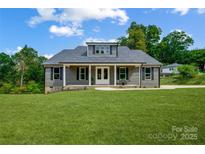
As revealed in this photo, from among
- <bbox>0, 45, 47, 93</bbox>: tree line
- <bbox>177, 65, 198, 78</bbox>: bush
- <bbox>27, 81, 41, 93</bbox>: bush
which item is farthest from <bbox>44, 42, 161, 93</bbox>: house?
<bbox>177, 65, 198, 78</bbox>: bush

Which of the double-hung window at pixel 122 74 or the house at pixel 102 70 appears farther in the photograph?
the double-hung window at pixel 122 74

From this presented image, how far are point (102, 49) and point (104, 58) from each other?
0.84m

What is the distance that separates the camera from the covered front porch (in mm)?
21594

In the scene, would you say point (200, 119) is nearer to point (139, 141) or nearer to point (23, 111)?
point (139, 141)

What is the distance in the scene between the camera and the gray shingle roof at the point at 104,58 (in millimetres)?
20984

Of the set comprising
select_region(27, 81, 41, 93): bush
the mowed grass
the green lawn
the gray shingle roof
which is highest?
the gray shingle roof

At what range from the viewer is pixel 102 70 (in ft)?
71.9

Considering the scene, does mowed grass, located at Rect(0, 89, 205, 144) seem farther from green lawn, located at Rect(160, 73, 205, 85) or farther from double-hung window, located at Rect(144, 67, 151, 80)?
green lawn, located at Rect(160, 73, 205, 85)

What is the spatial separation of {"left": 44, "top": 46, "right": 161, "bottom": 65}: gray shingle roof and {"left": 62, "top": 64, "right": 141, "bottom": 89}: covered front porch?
676mm

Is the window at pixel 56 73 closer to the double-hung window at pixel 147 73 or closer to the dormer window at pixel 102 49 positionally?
the dormer window at pixel 102 49

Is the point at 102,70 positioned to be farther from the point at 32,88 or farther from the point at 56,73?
the point at 32,88

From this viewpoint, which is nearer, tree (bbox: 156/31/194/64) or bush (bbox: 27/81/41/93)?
tree (bbox: 156/31/194/64)

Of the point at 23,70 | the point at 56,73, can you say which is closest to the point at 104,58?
the point at 56,73

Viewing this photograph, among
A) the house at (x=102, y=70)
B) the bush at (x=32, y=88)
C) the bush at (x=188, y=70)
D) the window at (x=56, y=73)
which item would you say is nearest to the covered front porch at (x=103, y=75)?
the house at (x=102, y=70)
